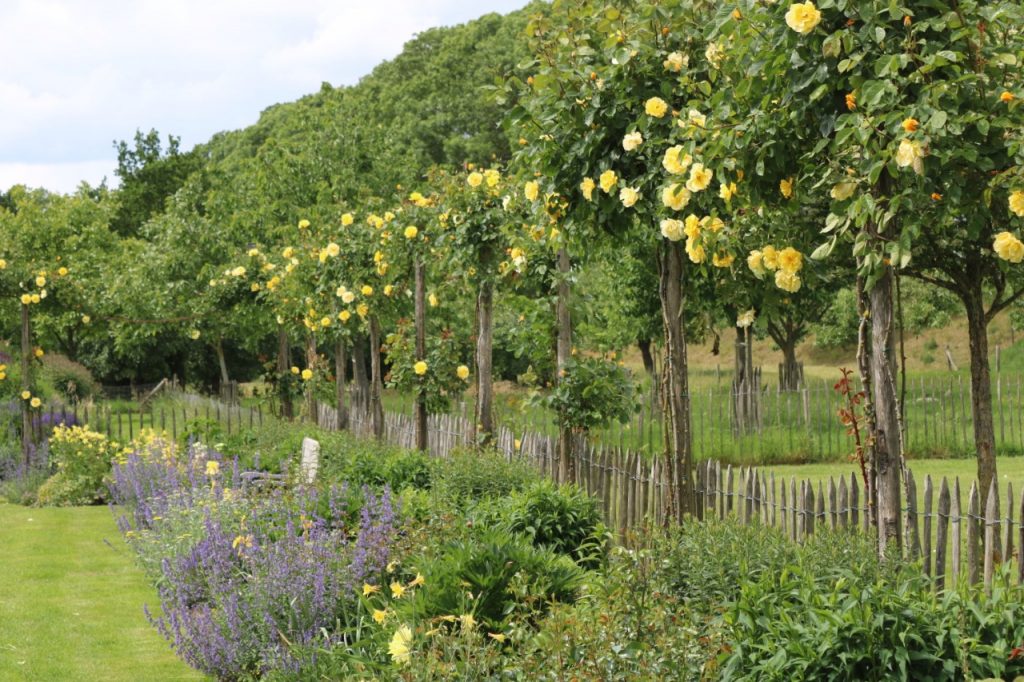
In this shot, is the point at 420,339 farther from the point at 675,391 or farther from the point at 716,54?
the point at 716,54

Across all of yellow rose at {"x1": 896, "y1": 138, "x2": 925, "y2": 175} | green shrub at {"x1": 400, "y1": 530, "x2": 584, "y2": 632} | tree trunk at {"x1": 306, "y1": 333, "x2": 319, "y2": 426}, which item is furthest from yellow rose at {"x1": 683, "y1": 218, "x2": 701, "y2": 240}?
tree trunk at {"x1": 306, "y1": 333, "x2": 319, "y2": 426}

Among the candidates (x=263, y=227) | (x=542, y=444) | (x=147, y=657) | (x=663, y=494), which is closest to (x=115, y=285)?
(x=263, y=227)

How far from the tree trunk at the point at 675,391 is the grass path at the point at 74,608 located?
2.75 meters

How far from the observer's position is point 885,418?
419 centimetres

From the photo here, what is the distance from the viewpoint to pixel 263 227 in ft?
68.8

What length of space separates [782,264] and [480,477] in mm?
3761

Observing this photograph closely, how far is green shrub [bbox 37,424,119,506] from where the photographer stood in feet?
40.2

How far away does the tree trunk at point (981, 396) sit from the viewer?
8711mm

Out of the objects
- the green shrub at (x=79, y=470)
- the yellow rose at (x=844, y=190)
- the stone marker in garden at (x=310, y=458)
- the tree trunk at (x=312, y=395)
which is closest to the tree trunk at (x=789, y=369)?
the tree trunk at (x=312, y=395)

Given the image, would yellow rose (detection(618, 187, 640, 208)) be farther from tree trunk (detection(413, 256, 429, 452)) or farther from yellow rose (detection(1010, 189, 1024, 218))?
tree trunk (detection(413, 256, 429, 452))

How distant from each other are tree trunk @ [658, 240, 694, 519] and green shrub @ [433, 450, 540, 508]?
69.5 inches

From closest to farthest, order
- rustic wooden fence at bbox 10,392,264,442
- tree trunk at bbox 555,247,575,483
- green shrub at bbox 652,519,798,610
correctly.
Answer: green shrub at bbox 652,519,798,610, tree trunk at bbox 555,247,575,483, rustic wooden fence at bbox 10,392,264,442

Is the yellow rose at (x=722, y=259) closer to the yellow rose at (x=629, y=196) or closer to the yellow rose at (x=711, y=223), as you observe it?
the yellow rose at (x=711, y=223)

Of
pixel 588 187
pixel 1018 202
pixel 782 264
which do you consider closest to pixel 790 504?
pixel 782 264
